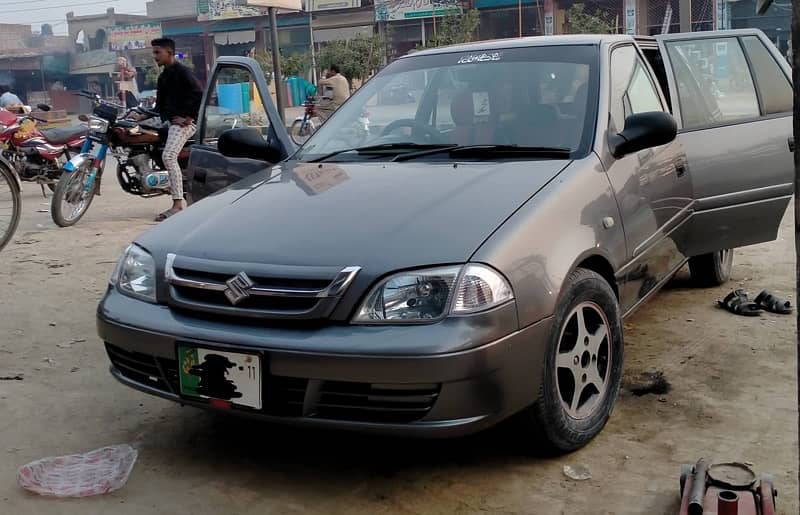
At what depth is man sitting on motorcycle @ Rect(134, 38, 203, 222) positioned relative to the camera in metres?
8.24

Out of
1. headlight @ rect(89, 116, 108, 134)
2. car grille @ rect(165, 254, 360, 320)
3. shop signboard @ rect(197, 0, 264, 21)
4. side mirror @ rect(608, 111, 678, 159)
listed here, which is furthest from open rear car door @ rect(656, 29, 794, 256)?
shop signboard @ rect(197, 0, 264, 21)

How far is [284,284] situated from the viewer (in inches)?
109

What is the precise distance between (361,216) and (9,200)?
4.55m

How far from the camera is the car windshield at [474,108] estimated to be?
3.66 m

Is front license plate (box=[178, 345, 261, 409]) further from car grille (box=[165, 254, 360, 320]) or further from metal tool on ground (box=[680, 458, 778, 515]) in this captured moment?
metal tool on ground (box=[680, 458, 778, 515])

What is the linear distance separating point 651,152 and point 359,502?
6.89ft

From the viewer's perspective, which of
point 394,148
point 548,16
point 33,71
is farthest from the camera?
point 33,71

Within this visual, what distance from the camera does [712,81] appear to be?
472cm

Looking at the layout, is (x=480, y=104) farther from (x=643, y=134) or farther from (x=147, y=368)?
(x=147, y=368)

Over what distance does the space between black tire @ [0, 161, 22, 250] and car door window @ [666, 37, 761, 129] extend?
15.8 feet

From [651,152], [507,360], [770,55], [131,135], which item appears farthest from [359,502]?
[131,135]

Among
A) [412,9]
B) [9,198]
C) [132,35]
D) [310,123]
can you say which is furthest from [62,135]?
[132,35]

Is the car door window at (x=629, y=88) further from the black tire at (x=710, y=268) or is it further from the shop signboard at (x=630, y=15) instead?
the shop signboard at (x=630, y=15)

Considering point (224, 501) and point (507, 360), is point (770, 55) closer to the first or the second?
point (507, 360)
